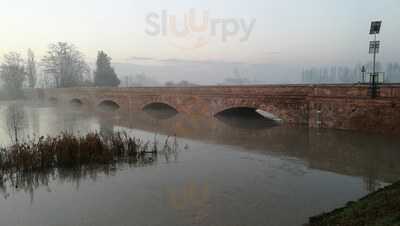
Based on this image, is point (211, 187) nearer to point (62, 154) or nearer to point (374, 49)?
point (62, 154)

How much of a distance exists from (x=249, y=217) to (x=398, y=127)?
34.0ft

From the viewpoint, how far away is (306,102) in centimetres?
1578

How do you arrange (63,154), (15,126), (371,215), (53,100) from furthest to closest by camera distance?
(53,100) → (15,126) → (63,154) → (371,215)

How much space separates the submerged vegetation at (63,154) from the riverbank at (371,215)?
5.65 m

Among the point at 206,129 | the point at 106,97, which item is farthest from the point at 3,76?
the point at 206,129

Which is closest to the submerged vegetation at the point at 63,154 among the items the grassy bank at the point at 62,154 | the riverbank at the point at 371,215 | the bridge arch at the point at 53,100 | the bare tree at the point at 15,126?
the grassy bank at the point at 62,154

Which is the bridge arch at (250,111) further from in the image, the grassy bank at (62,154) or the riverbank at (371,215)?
the riverbank at (371,215)

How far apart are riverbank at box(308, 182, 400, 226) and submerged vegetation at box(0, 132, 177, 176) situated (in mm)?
5649

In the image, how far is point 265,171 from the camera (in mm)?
7969

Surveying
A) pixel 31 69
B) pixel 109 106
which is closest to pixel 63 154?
pixel 109 106

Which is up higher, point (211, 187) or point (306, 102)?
point (306, 102)

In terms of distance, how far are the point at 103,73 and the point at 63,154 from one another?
48.2 meters

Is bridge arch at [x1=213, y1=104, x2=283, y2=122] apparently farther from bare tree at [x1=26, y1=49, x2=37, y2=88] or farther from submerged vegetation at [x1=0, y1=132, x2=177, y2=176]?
bare tree at [x1=26, y1=49, x2=37, y2=88]

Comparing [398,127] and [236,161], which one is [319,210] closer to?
[236,161]
